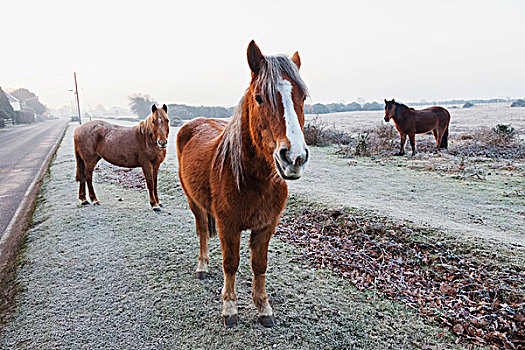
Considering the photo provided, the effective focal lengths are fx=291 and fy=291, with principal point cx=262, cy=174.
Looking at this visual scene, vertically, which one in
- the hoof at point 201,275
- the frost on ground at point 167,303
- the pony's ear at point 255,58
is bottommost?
the frost on ground at point 167,303

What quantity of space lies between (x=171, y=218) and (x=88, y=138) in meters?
2.66

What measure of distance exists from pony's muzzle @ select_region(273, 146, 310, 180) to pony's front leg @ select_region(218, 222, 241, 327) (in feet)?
3.20

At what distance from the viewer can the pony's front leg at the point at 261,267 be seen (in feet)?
8.68

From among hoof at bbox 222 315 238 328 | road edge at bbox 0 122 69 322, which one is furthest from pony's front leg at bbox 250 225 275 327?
road edge at bbox 0 122 69 322

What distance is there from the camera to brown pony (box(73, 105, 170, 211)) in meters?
5.67

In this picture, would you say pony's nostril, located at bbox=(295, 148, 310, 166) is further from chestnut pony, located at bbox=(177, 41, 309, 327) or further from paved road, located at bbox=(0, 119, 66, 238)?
paved road, located at bbox=(0, 119, 66, 238)

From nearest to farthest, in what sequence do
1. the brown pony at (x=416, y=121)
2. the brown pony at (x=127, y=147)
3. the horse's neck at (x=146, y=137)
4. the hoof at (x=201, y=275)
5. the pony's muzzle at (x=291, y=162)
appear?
the pony's muzzle at (x=291, y=162) → the hoof at (x=201, y=275) → the brown pony at (x=127, y=147) → the horse's neck at (x=146, y=137) → the brown pony at (x=416, y=121)

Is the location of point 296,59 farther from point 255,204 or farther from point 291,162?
point 255,204

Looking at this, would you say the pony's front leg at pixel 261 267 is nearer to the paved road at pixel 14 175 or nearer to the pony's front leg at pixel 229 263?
the pony's front leg at pixel 229 263

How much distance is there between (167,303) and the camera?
3043mm

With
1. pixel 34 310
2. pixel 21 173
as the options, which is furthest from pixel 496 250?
pixel 21 173

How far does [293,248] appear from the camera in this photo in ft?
14.0

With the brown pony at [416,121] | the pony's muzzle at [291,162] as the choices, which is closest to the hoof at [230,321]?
the pony's muzzle at [291,162]

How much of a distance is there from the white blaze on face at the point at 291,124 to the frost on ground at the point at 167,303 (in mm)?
1809
